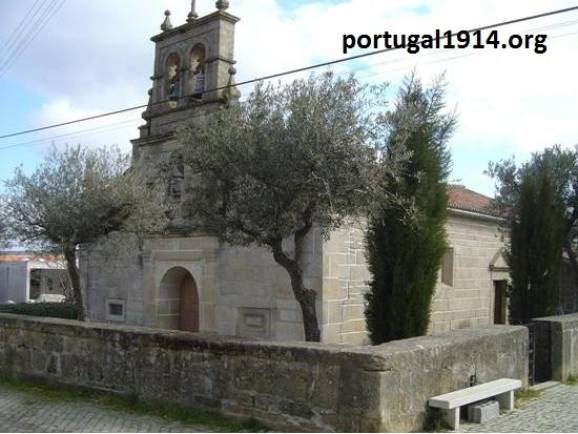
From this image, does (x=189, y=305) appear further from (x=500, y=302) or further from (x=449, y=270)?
(x=500, y=302)

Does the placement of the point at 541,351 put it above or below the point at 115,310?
above

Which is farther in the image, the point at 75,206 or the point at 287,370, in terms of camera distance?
the point at 75,206

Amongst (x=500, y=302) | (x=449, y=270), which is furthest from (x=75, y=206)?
(x=500, y=302)

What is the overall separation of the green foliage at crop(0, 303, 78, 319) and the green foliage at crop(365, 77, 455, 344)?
10713mm

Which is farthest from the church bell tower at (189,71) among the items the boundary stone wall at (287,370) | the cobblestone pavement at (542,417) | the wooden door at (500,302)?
the wooden door at (500,302)

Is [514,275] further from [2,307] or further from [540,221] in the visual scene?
[2,307]

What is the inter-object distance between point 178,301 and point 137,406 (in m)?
8.20

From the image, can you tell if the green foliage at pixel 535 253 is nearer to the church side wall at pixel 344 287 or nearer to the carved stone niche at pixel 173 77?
the church side wall at pixel 344 287

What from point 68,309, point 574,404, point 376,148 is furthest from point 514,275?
point 68,309

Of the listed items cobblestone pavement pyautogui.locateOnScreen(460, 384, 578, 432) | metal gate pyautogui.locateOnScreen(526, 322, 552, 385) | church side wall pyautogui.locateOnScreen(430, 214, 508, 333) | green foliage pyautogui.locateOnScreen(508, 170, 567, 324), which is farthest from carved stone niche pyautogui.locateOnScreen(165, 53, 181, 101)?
cobblestone pavement pyautogui.locateOnScreen(460, 384, 578, 432)

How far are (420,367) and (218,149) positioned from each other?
11.7 ft

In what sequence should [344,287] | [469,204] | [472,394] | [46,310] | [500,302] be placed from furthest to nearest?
1. [500,302]
2. [46,310]
3. [469,204]
4. [344,287]
5. [472,394]

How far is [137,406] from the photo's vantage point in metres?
7.66

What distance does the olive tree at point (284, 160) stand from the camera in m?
7.27
